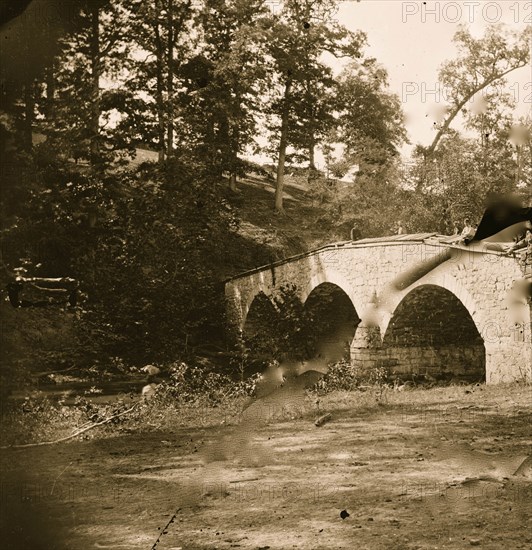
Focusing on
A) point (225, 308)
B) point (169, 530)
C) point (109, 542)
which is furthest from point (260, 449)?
point (109, 542)

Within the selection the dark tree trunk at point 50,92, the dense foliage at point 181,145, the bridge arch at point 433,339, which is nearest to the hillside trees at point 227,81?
the dense foliage at point 181,145

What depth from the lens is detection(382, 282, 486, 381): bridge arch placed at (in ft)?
34.7

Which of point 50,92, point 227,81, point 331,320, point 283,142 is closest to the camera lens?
point 50,92

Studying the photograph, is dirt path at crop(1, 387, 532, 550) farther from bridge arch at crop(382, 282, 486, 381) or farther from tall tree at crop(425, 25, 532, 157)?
bridge arch at crop(382, 282, 486, 381)

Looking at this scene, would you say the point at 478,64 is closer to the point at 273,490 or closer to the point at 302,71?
the point at 302,71

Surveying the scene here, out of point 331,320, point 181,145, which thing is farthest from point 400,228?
point 181,145

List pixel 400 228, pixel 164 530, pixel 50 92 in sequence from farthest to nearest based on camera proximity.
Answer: pixel 400 228 < pixel 164 530 < pixel 50 92

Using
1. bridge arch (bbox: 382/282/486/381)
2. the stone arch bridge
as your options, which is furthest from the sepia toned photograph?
bridge arch (bbox: 382/282/486/381)

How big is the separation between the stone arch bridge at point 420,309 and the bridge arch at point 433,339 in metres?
0.02

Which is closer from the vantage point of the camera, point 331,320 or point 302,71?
point 302,71

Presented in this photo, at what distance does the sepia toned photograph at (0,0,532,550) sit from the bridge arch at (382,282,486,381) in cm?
454

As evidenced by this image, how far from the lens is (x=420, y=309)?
1054 cm

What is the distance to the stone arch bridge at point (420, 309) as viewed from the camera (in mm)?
8562

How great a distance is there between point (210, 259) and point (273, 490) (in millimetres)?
1584
